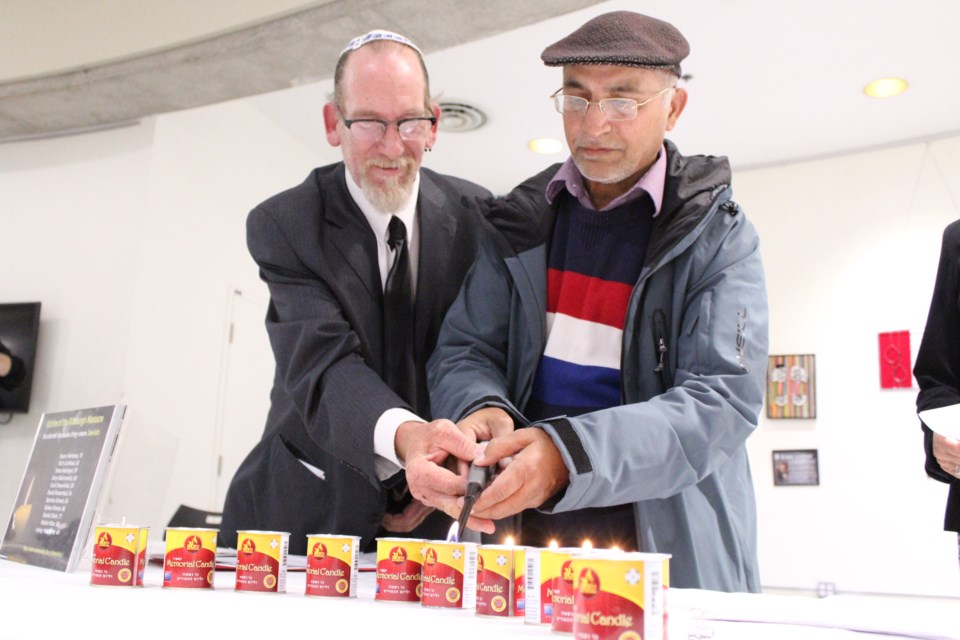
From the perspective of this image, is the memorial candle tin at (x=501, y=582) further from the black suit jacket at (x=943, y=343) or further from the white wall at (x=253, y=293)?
the white wall at (x=253, y=293)

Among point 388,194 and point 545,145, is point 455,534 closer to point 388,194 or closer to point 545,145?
point 388,194

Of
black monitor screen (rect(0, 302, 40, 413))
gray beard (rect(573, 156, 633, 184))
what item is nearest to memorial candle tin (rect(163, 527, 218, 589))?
gray beard (rect(573, 156, 633, 184))

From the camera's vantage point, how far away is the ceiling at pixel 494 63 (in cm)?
327

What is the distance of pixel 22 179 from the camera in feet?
14.7

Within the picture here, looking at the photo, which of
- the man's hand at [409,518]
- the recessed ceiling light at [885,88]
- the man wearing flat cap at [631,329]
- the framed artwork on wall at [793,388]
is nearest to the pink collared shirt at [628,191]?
the man wearing flat cap at [631,329]

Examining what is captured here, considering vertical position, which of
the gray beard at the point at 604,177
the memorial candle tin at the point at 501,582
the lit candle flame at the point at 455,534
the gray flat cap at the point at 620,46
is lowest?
the memorial candle tin at the point at 501,582

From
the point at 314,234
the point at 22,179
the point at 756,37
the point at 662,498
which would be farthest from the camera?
the point at 22,179

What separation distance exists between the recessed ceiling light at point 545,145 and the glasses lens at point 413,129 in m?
3.69

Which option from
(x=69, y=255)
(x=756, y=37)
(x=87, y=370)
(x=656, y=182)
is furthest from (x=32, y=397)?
(x=756, y=37)

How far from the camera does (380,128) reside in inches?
69.6

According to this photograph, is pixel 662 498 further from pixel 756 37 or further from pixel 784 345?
pixel 784 345

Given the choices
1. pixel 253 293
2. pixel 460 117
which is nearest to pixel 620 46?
pixel 460 117

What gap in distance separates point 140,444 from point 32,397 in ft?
9.91

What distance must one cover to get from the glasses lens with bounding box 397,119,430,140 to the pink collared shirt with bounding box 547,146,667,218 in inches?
12.1
